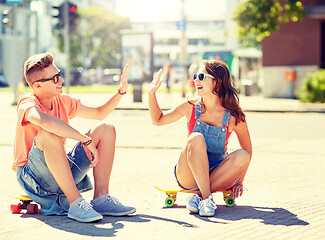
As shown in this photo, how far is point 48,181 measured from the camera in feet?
15.0

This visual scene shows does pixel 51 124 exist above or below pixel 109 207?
above

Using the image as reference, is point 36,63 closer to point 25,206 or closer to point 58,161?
point 58,161

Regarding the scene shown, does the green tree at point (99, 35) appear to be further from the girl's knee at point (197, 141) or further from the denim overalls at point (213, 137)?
the girl's knee at point (197, 141)

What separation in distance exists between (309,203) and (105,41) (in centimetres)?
8008

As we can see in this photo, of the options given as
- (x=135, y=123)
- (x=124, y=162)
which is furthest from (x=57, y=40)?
(x=124, y=162)

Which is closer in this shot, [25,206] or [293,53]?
[25,206]

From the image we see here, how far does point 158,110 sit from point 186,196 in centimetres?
101

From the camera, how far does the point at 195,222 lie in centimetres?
448

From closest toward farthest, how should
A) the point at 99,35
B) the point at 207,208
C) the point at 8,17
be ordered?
1. the point at 207,208
2. the point at 8,17
3. the point at 99,35

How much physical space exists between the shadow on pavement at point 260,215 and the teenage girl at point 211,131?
148 mm

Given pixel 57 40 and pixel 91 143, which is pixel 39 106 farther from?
pixel 57 40

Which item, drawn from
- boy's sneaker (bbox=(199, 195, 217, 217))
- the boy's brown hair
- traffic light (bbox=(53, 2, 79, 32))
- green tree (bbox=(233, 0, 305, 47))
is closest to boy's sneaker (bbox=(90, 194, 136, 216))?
boy's sneaker (bbox=(199, 195, 217, 217))

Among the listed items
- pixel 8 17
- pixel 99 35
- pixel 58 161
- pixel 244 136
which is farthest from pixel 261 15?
pixel 99 35

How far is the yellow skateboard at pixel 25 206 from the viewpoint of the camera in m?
4.73
